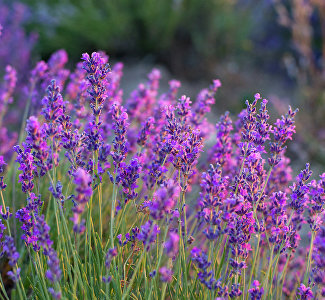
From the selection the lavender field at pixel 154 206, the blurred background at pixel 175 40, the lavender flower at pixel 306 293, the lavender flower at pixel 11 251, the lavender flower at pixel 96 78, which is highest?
the blurred background at pixel 175 40

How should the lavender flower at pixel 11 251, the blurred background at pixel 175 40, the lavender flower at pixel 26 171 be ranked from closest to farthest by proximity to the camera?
the lavender flower at pixel 11 251 → the lavender flower at pixel 26 171 → the blurred background at pixel 175 40

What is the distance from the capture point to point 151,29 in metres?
6.16

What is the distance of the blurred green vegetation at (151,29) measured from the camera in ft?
19.9

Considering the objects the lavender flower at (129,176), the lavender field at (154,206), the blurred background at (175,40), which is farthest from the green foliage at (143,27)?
the lavender flower at (129,176)

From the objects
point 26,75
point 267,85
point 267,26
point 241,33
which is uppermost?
point 267,26

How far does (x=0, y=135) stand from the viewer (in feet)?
10.6

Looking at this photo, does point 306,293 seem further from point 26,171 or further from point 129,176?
point 26,171

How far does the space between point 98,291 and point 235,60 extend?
19.0ft

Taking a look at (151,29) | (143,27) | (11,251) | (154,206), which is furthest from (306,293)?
(143,27)

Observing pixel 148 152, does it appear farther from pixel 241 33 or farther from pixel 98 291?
pixel 241 33

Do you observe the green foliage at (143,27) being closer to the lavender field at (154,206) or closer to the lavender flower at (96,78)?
the lavender field at (154,206)

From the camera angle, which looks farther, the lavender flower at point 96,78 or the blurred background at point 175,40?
the blurred background at point 175,40

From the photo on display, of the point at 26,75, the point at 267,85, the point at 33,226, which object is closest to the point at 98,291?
the point at 33,226

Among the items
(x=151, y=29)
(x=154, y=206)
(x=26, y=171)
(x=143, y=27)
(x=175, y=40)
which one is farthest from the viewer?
(x=175, y=40)
